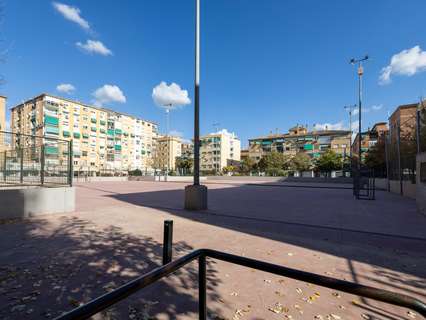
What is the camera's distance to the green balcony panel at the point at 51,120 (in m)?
66.3

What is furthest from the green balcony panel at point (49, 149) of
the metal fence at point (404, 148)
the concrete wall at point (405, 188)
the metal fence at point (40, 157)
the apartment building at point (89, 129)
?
the apartment building at point (89, 129)

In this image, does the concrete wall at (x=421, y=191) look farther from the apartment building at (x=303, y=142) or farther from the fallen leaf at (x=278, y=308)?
the apartment building at (x=303, y=142)

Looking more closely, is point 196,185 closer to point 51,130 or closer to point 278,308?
point 278,308

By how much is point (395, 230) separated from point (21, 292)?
831 centimetres

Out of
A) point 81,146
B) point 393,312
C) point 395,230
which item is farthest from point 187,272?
point 81,146

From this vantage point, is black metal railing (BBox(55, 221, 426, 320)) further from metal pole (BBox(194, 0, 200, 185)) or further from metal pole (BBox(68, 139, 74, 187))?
metal pole (BBox(68, 139, 74, 187))

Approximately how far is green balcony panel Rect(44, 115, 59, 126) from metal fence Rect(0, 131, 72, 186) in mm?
69105

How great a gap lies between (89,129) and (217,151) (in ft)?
159

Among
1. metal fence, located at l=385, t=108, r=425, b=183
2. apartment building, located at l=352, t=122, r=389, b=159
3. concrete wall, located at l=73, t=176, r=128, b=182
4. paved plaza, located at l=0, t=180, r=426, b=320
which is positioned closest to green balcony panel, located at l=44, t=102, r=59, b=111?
concrete wall, located at l=73, t=176, r=128, b=182

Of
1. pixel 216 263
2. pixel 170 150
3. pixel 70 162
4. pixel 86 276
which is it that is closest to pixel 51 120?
pixel 170 150

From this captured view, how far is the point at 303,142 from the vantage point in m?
80.6

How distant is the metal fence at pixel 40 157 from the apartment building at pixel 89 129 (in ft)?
168

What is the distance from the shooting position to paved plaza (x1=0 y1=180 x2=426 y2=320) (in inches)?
113

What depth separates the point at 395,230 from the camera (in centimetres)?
648
